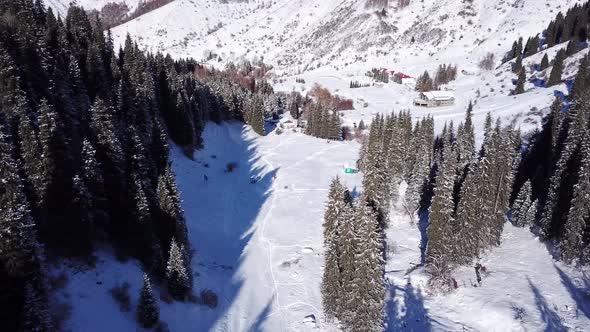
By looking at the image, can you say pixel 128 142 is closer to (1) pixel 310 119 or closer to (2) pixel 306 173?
(2) pixel 306 173

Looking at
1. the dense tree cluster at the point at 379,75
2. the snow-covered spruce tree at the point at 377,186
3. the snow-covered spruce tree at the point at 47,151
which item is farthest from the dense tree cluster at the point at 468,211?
the dense tree cluster at the point at 379,75

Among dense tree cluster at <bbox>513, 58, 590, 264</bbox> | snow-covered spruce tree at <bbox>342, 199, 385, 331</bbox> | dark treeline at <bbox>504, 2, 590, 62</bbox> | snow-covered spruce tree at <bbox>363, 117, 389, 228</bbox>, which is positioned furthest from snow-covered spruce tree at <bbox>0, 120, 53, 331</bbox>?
dark treeline at <bbox>504, 2, 590, 62</bbox>

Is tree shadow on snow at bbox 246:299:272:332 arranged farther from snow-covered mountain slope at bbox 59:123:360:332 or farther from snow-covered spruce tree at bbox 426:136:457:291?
snow-covered spruce tree at bbox 426:136:457:291

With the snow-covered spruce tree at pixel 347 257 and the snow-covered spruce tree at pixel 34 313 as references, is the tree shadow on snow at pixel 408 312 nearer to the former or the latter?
the snow-covered spruce tree at pixel 347 257

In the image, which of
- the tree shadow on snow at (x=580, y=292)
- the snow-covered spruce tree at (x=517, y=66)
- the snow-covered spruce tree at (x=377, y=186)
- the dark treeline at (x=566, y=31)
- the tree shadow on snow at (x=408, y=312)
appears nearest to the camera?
the tree shadow on snow at (x=580, y=292)

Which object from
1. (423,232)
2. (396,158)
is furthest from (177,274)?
(396,158)

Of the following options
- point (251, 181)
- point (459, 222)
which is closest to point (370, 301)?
point (459, 222)
